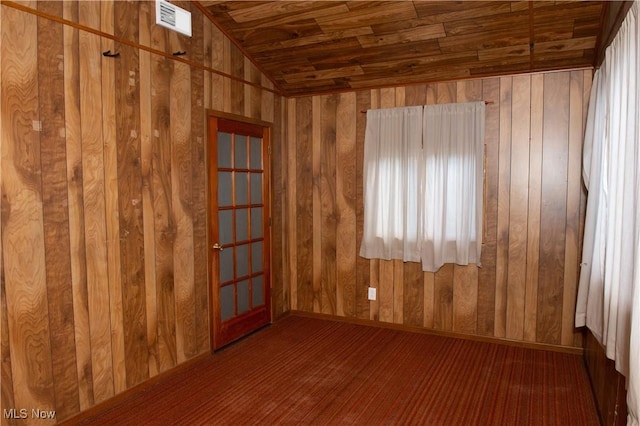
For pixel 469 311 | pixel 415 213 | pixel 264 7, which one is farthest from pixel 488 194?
pixel 264 7

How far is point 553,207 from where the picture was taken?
3.77m

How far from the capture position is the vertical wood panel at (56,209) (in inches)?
98.3

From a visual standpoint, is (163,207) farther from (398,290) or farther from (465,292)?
(465,292)

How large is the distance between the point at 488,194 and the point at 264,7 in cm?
250

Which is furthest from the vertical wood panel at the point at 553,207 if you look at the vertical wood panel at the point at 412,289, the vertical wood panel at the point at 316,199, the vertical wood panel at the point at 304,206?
the vertical wood panel at the point at 304,206

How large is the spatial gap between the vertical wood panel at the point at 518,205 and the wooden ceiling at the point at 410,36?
29 cm

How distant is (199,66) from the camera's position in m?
3.55

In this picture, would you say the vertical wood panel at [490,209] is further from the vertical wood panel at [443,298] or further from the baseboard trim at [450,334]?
the vertical wood panel at [443,298]

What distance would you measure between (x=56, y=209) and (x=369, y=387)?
2.40m

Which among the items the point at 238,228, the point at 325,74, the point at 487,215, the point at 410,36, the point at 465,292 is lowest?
the point at 465,292

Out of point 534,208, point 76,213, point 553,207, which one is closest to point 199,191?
point 76,213

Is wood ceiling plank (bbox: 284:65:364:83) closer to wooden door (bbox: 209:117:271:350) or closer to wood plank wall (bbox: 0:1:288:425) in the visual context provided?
wooden door (bbox: 209:117:271:350)

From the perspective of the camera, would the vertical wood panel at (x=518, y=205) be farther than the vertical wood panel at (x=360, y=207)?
No

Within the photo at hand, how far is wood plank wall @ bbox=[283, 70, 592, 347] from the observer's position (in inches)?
147
